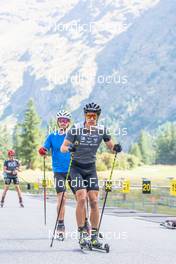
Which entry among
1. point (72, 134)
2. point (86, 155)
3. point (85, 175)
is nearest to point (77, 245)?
point (85, 175)

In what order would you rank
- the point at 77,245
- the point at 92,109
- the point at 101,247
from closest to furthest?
1. the point at 101,247
2. the point at 92,109
3. the point at 77,245

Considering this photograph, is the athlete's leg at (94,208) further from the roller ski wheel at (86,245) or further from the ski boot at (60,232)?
the ski boot at (60,232)

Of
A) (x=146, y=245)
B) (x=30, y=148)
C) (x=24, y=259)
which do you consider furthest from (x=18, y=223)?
(x=30, y=148)

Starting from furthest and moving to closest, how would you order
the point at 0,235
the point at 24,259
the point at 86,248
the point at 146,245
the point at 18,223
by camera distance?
the point at 18,223, the point at 0,235, the point at 146,245, the point at 86,248, the point at 24,259

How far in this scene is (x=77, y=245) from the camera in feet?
33.0

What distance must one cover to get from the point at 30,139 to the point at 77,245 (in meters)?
100

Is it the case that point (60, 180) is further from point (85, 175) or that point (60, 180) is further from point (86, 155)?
point (86, 155)

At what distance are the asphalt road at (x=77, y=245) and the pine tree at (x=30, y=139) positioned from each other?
94731mm

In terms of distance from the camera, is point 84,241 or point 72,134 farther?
point 72,134

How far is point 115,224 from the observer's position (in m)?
15.4

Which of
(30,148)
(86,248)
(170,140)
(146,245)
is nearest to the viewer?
(86,248)

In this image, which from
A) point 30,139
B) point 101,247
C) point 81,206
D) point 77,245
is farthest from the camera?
point 30,139

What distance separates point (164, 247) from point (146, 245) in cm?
39

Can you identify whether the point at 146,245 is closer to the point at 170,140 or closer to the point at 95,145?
the point at 95,145
